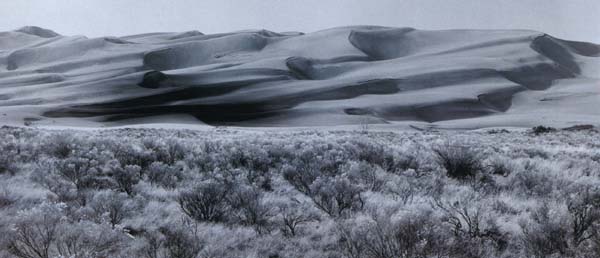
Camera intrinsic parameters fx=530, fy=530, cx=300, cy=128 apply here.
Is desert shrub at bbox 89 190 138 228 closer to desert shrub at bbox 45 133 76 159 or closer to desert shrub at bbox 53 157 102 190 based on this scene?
desert shrub at bbox 53 157 102 190

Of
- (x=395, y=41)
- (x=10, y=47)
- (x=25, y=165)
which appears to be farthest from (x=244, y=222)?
(x=10, y=47)

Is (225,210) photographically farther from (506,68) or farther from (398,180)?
(506,68)

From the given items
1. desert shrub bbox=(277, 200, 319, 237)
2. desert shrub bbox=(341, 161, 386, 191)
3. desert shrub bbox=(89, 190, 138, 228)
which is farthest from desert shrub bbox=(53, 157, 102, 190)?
desert shrub bbox=(341, 161, 386, 191)

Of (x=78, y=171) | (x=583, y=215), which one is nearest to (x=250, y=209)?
(x=78, y=171)

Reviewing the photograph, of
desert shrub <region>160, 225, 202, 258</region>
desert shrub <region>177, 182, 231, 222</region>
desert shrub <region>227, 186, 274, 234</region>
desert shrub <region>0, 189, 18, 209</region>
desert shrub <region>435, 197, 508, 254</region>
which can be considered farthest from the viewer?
desert shrub <region>0, 189, 18, 209</region>

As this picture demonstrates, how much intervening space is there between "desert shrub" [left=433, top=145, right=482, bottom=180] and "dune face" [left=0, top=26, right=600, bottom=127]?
34.5 m

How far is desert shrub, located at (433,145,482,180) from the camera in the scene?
9.88m

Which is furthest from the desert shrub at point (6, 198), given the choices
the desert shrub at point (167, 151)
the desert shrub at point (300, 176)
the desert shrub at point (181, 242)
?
the desert shrub at point (300, 176)

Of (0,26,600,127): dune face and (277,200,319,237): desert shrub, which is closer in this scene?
(277,200,319,237): desert shrub

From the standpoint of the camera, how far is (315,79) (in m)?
75.2

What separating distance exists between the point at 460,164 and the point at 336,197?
400 centimetres

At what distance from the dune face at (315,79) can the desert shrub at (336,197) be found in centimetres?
3766

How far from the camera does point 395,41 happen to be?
330 ft

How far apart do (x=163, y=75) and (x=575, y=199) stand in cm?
6119
